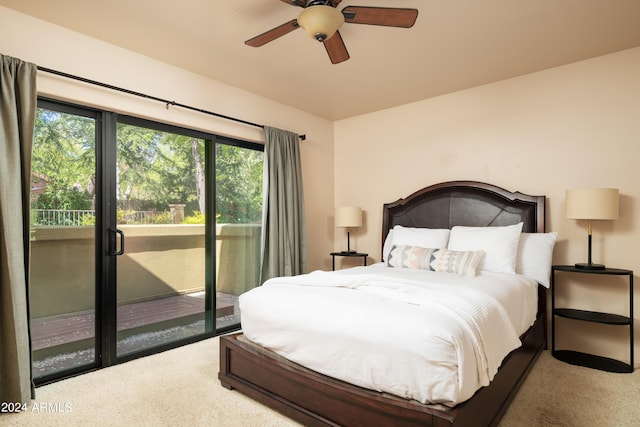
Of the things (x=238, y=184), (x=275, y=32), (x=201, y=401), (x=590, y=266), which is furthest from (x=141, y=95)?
(x=590, y=266)

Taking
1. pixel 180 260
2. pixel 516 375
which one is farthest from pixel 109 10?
pixel 516 375

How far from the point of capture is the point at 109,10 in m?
2.39

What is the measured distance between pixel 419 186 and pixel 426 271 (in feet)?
4.60

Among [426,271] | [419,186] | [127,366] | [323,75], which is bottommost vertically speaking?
[127,366]

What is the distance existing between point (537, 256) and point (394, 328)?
6.74ft

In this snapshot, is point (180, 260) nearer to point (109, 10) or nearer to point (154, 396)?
point (154, 396)

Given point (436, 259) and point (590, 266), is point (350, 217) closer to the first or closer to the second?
point (436, 259)

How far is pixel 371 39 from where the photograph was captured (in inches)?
110

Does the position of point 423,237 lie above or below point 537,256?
above

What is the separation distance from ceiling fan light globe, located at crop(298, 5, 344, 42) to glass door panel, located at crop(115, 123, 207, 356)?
74.8 inches

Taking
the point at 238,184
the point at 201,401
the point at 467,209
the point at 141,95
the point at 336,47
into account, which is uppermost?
the point at 336,47

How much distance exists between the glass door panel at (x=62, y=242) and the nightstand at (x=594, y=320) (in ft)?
12.5

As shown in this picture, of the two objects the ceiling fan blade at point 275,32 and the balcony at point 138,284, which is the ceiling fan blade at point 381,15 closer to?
the ceiling fan blade at point 275,32

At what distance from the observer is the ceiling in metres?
2.37
